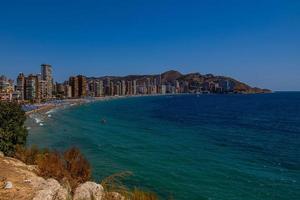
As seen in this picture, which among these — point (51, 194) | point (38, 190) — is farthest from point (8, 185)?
point (51, 194)

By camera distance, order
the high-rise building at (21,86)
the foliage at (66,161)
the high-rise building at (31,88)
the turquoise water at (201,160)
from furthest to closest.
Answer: the high-rise building at (31,88) → the high-rise building at (21,86) → the turquoise water at (201,160) → the foliage at (66,161)

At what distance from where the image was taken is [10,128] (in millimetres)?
27531

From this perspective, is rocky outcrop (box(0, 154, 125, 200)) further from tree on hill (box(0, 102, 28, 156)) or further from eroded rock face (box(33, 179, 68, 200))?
tree on hill (box(0, 102, 28, 156))

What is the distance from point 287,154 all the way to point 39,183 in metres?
31.2

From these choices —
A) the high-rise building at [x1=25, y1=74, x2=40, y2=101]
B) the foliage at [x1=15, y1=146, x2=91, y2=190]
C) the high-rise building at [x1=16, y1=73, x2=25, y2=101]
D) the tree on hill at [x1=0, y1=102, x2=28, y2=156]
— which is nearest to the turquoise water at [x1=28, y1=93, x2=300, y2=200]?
the foliage at [x1=15, y1=146, x2=91, y2=190]

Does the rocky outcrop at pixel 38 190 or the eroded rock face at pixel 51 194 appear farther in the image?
the rocky outcrop at pixel 38 190

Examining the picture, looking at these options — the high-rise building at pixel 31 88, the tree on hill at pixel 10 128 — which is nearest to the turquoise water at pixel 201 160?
the tree on hill at pixel 10 128

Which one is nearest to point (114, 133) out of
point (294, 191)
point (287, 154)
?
point (287, 154)

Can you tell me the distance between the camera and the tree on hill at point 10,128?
2502 centimetres

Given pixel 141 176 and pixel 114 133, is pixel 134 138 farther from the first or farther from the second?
pixel 141 176

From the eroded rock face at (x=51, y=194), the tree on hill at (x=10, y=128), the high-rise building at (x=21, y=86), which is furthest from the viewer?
the high-rise building at (x=21, y=86)

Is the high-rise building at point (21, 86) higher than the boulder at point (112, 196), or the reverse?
the high-rise building at point (21, 86)

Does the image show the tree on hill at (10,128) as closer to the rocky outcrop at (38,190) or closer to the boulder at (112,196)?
the rocky outcrop at (38,190)

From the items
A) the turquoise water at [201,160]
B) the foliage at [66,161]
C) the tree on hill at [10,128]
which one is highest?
the tree on hill at [10,128]
